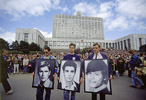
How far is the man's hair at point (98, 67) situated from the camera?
1968mm

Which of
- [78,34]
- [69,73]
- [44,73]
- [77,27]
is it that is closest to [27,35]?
[78,34]

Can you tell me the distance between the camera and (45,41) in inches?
3056

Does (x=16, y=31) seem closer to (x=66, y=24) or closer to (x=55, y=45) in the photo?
(x=55, y=45)

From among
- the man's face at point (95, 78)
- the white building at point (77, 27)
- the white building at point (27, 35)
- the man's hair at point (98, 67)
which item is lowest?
the man's face at point (95, 78)

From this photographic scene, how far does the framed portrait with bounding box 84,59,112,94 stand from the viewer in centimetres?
193

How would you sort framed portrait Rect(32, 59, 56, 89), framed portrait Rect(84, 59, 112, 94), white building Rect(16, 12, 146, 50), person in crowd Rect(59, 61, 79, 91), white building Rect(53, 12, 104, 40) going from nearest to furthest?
framed portrait Rect(84, 59, 112, 94)
person in crowd Rect(59, 61, 79, 91)
framed portrait Rect(32, 59, 56, 89)
white building Rect(16, 12, 146, 50)
white building Rect(53, 12, 104, 40)

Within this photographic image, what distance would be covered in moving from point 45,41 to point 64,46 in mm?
19121

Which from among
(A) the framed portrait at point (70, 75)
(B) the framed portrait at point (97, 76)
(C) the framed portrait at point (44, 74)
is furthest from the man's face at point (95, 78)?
(C) the framed portrait at point (44, 74)

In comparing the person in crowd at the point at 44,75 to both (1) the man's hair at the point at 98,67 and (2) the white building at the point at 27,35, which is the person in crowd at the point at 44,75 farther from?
(2) the white building at the point at 27,35

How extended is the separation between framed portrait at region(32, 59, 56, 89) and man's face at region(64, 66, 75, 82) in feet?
1.26

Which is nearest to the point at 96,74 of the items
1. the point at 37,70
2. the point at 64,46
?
the point at 37,70

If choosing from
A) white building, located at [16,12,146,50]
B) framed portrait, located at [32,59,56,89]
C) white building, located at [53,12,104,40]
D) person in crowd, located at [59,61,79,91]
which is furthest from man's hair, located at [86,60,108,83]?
white building, located at [53,12,104,40]

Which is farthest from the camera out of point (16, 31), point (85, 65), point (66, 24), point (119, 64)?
point (66, 24)

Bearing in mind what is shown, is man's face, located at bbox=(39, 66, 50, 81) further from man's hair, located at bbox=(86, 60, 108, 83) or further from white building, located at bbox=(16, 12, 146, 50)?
white building, located at bbox=(16, 12, 146, 50)
